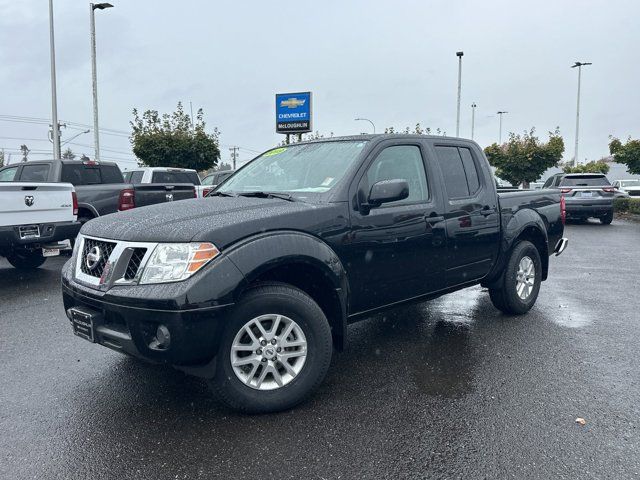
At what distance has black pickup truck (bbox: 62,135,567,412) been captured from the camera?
3125mm

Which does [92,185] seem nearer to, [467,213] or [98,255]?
[98,255]

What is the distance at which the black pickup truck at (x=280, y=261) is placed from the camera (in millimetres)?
3125

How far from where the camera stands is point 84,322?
3422 mm

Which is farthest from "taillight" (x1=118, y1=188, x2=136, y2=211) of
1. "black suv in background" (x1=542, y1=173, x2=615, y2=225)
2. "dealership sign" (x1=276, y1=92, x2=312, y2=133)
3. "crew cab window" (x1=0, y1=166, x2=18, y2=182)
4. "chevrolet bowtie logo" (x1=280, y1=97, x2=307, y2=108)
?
"chevrolet bowtie logo" (x1=280, y1=97, x2=307, y2=108)

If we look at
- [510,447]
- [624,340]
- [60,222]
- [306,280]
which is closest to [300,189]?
[306,280]

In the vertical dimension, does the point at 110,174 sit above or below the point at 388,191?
above

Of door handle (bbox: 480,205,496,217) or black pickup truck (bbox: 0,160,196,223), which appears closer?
door handle (bbox: 480,205,496,217)

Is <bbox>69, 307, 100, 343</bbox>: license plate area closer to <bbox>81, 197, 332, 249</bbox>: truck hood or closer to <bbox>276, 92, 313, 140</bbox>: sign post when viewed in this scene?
<bbox>81, 197, 332, 249</bbox>: truck hood

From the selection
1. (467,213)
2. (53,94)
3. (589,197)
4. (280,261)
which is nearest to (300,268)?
(280,261)

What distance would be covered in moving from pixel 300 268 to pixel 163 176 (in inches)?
458

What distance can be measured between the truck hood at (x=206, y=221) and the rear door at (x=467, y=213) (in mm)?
1503

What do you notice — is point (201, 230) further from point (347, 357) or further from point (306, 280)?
point (347, 357)

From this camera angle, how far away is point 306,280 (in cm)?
372

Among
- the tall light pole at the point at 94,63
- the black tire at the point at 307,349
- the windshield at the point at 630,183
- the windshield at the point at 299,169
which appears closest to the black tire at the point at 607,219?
the windshield at the point at 630,183
